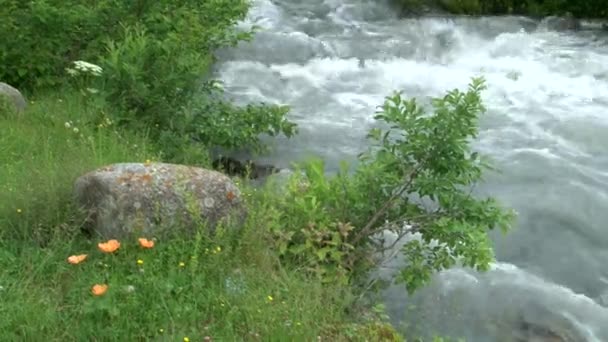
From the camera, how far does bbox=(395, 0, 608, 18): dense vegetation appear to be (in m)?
13.7

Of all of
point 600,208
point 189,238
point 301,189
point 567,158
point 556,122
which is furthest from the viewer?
point 556,122

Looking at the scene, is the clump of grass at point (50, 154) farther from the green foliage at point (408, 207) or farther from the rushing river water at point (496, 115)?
the rushing river water at point (496, 115)

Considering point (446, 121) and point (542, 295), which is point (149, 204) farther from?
point (542, 295)

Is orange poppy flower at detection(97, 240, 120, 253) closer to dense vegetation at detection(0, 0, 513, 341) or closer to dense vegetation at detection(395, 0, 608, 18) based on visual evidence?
dense vegetation at detection(0, 0, 513, 341)

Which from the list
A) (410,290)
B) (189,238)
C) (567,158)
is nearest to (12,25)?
(189,238)

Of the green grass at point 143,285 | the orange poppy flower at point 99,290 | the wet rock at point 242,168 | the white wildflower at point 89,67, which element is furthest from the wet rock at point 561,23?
the orange poppy flower at point 99,290

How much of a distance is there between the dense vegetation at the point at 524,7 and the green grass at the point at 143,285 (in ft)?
31.6

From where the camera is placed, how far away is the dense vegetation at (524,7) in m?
13.7

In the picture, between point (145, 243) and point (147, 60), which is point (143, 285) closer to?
point (145, 243)

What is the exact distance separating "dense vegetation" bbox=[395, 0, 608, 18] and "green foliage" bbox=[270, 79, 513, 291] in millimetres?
9146

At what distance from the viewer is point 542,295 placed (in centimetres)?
605

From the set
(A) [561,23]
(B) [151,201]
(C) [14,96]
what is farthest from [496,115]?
(B) [151,201]

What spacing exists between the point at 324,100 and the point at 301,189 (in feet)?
14.4

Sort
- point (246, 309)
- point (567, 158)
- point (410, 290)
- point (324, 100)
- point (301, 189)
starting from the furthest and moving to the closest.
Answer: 1. point (324, 100)
2. point (567, 158)
3. point (301, 189)
4. point (410, 290)
5. point (246, 309)
